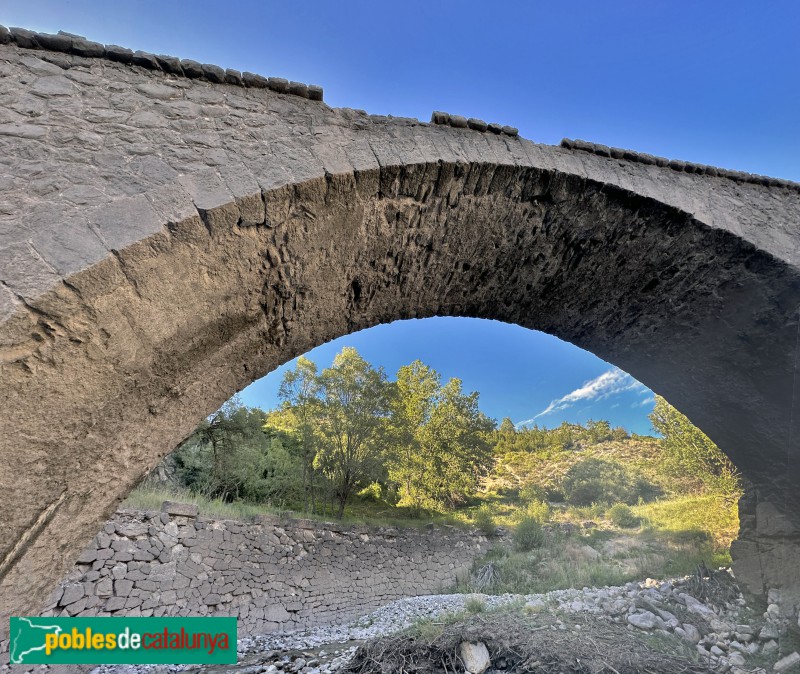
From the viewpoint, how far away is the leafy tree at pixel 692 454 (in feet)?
30.9

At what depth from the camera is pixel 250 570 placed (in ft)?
28.6

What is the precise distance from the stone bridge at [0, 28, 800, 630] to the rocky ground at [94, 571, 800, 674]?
274 centimetres

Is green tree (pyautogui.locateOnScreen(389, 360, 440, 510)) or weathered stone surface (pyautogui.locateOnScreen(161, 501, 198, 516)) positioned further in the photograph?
green tree (pyautogui.locateOnScreen(389, 360, 440, 510))

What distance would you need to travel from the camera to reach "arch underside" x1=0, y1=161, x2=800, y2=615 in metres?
1.96

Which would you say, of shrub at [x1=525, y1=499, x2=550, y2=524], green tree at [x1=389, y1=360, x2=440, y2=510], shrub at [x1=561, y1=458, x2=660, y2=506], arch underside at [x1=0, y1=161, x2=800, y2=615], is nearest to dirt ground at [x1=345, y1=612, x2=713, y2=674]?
arch underside at [x1=0, y1=161, x2=800, y2=615]

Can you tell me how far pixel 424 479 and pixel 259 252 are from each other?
1572 centimetres

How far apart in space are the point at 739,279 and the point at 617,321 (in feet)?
2.96

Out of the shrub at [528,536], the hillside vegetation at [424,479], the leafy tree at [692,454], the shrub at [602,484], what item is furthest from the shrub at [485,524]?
the shrub at [602,484]

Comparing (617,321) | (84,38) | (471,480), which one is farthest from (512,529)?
(84,38)

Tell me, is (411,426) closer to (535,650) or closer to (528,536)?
(528,536)

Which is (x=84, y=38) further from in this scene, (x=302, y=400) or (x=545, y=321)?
(x=302, y=400)

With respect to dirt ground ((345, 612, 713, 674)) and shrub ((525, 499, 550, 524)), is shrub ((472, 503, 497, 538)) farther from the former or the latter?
dirt ground ((345, 612, 713, 674))

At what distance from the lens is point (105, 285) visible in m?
1.83

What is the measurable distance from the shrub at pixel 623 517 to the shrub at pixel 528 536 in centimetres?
424
